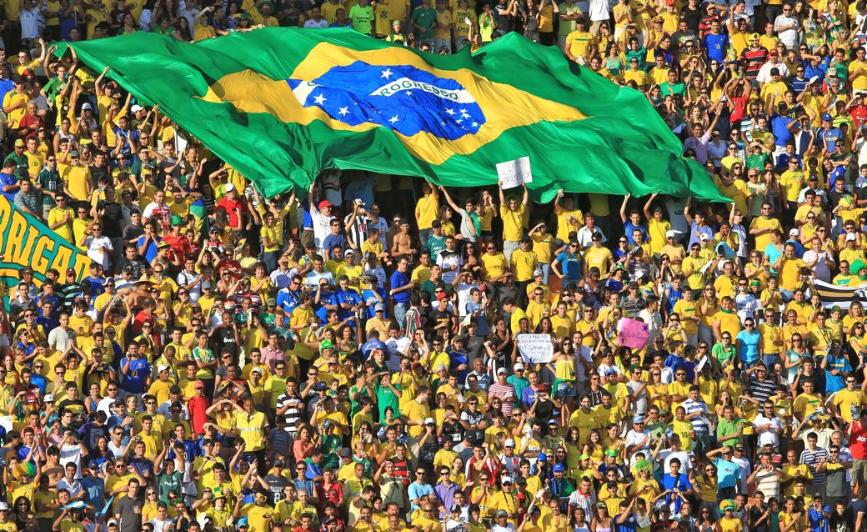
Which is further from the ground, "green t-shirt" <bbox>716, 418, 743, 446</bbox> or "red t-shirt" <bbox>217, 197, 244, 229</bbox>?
"red t-shirt" <bbox>217, 197, 244, 229</bbox>

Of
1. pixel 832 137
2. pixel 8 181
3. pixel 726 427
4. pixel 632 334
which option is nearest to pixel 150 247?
pixel 8 181

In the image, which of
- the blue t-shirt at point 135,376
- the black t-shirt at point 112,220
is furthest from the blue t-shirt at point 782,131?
the blue t-shirt at point 135,376

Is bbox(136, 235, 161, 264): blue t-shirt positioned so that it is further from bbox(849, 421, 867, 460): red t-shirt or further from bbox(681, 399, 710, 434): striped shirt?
bbox(849, 421, 867, 460): red t-shirt

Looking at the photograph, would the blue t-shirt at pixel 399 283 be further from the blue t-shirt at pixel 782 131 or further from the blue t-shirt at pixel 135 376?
the blue t-shirt at pixel 782 131

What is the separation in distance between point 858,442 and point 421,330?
17.4ft

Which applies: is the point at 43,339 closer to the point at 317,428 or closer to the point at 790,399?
the point at 317,428

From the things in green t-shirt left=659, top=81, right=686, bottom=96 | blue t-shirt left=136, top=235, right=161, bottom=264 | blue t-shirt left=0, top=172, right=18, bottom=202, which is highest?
green t-shirt left=659, top=81, right=686, bottom=96

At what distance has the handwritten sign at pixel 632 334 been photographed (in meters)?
31.7

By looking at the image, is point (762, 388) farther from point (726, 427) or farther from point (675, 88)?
point (675, 88)

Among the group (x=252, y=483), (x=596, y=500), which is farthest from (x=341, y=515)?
(x=596, y=500)

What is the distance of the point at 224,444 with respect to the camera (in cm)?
2920

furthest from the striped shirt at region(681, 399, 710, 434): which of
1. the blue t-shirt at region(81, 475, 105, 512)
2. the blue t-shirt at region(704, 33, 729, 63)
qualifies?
the blue t-shirt at region(704, 33, 729, 63)

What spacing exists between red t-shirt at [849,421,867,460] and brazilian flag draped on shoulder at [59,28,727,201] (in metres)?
4.42

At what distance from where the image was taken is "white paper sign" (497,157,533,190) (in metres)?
34.0
